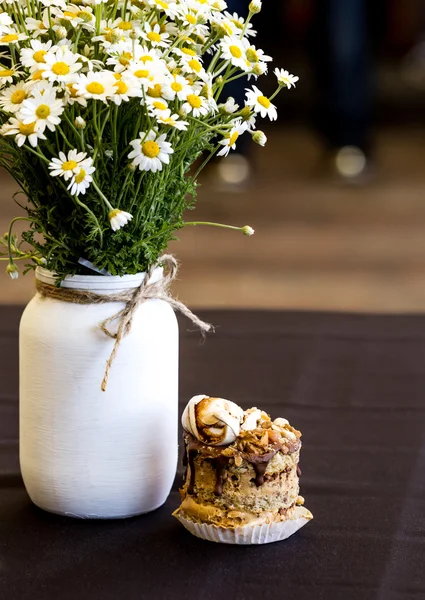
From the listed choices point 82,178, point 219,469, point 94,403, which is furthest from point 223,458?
point 82,178

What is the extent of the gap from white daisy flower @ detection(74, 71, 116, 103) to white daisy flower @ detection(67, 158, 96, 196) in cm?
5

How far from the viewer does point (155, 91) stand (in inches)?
27.7

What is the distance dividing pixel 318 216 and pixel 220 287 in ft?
3.20

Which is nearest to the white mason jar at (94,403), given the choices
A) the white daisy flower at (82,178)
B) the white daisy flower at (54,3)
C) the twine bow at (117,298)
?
the twine bow at (117,298)

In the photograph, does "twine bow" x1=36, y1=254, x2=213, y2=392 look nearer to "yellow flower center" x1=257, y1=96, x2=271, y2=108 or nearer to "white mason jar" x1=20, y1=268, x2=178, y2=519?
"white mason jar" x1=20, y1=268, x2=178, y2=519

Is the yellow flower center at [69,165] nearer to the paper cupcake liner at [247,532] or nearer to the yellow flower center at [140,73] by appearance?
the yellow flower center at [140,73]

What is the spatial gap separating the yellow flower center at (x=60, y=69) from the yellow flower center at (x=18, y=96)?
0.04 m

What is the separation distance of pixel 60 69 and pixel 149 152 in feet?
0.28

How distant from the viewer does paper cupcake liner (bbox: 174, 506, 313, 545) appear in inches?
Result: 30.1

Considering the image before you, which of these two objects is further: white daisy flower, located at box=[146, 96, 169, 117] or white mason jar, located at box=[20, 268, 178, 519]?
white mason jar, located at box=[20, 268, 178, 519]

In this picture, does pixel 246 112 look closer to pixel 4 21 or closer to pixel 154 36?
pixel 154 36

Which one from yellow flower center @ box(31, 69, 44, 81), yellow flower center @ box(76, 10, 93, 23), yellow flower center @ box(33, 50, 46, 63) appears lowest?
yellow flower center @ box(31, 69, 44, 81)

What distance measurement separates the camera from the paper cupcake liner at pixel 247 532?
765mm

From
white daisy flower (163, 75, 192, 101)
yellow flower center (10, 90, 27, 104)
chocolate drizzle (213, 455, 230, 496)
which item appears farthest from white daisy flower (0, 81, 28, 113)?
chocolate drizzle (213, 455, 230, 496)
